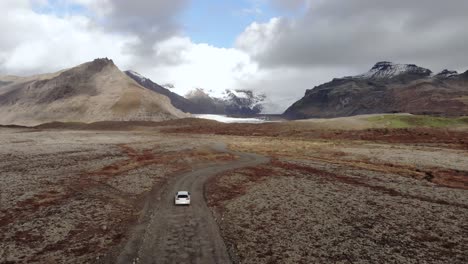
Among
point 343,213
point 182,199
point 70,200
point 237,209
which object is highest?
point 182,199

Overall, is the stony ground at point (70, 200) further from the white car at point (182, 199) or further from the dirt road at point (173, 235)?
the white car at point (182, 199)

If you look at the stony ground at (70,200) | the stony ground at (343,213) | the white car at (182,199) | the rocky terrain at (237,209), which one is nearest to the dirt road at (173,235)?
the rocky terrain at (237,209)

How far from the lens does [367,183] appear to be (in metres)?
58.5

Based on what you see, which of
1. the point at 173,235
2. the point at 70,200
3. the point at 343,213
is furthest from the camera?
the point at 70,200

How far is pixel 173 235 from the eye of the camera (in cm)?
3259

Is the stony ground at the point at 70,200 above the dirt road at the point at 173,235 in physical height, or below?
above

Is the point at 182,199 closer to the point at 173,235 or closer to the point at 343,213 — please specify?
the point at 173,235

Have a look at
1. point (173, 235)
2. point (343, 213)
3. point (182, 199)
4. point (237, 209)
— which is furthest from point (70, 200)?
point (343, 213)

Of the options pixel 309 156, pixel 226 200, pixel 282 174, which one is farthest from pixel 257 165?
pixel 226 200

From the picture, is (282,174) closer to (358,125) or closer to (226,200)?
(226,200)

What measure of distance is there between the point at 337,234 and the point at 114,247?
18045 millimetres

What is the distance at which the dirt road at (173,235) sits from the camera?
28047mm

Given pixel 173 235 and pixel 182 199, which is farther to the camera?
pixel 182 199

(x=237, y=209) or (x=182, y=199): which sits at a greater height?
(x=182, y=199)
